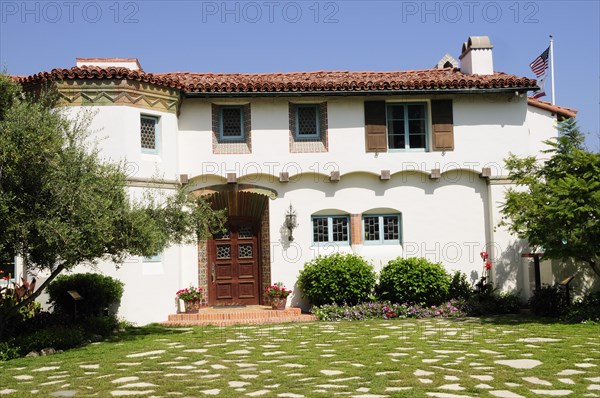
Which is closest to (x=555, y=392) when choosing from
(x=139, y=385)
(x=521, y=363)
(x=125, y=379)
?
(x=521, y=363)

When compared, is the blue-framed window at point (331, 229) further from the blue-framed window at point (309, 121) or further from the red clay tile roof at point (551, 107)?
the red clay tile roof at point (551, 107)

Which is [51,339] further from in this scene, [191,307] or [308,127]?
[308,127]

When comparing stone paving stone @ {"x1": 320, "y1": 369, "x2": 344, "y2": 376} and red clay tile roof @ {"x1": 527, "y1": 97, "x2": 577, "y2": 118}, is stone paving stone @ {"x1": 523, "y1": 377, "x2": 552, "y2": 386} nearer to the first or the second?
stone paving stone @ {"x1": 320, "y1": 369, "x2": 344, "y2": 376}

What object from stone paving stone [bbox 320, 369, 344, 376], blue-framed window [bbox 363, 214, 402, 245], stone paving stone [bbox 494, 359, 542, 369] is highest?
blue-framed window [bbox 363, 214, 402, 245]

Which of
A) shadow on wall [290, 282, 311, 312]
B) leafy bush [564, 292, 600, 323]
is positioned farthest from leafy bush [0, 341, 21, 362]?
leafy bush [564, 292, 600, 323]

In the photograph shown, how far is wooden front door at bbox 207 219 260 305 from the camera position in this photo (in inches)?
731

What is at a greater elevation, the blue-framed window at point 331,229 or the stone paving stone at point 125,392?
the blue-framed window at point 331,229

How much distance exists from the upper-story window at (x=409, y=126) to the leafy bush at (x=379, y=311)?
4.26 m

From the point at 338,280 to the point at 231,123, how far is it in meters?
5.15

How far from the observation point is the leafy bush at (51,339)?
12.2 meters

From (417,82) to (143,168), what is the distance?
7.39m

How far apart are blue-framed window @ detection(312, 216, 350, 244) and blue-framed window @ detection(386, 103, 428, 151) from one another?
2.46 meters

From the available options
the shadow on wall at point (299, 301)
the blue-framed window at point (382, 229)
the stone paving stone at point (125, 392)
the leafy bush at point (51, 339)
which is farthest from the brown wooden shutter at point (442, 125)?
the stone paving stone at point (125, 392)

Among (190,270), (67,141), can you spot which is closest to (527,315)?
(190,270)
